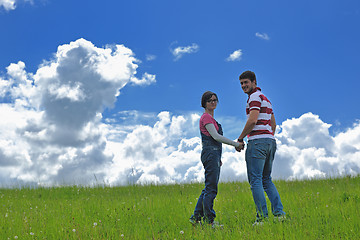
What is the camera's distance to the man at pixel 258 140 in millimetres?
6348

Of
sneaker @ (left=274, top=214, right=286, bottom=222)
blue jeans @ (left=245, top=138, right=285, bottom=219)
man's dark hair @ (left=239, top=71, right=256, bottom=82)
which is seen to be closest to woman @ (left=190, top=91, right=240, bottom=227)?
blue jeans @ (left=245, top=138, right=285, bottom=219)

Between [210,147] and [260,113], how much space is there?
48.7 inches

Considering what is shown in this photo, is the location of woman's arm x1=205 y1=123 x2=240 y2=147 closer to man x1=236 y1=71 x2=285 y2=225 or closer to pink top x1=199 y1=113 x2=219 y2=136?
pink top x1=199 y1=113 x2=219 y2=136

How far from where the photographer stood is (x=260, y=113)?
6.54m

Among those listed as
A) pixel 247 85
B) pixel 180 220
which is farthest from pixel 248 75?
pixel 180 220


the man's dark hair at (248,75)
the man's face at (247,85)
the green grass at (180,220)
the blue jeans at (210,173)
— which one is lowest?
the green grass at (180,220)

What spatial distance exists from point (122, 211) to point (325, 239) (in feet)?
18.2

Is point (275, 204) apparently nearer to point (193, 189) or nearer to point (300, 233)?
point (300, 233)

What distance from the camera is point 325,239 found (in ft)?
18.3

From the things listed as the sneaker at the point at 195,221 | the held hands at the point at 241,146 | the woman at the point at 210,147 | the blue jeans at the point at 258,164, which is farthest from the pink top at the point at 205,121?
the sneaker at the point at 195,221

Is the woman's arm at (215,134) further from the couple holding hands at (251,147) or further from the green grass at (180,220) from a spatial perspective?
the green grass at (180,220)

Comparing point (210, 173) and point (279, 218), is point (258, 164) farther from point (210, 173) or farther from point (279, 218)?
point (279, 218)

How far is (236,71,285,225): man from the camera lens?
635 centimetres

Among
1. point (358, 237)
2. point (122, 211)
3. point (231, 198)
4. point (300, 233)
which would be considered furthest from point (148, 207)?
point (358, 237)
